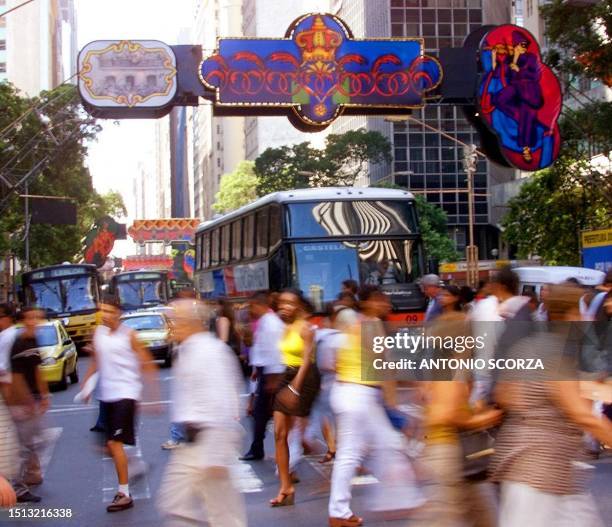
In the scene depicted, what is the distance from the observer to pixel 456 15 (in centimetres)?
7675

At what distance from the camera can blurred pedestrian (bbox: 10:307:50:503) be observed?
9.92 m

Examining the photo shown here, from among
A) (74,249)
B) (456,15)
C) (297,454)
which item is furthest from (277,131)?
(297,454)

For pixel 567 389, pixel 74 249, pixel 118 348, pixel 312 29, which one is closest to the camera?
pixel 567 389

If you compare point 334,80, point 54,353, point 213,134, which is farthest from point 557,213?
point 213,134

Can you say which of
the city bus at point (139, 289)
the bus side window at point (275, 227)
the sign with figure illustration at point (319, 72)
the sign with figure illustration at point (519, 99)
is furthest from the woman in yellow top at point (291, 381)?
the city bus at point (139, 289)

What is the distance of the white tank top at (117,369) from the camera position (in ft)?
31.6

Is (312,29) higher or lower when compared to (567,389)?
higher

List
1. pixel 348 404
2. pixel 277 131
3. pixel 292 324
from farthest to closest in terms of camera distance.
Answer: pixel 277 131 → pixel 292 324 → pixel 348 404

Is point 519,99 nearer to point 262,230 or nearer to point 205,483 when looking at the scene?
point 262,230

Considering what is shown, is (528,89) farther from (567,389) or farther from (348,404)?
(567,389)

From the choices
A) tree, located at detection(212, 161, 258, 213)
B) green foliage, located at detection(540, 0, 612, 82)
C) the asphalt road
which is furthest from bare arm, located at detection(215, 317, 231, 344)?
tree, located at detection(212, 161, 258, 213)

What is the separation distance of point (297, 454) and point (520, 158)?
15320mm

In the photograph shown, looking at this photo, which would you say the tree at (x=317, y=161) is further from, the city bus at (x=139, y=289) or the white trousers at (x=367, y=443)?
the white trousers at (x=367, y=443)

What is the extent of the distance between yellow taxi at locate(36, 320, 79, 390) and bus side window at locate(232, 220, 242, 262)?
4734mm
